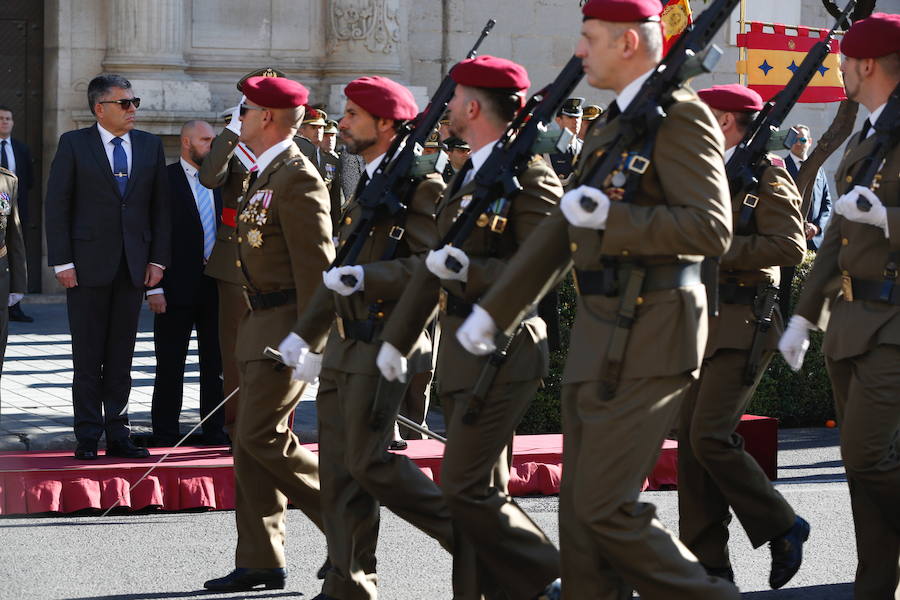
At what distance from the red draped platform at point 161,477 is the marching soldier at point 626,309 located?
2.61m

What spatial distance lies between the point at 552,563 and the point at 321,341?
3.87ft

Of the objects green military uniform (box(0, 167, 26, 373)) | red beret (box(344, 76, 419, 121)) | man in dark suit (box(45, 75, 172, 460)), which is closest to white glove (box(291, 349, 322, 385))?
red beret (box(344, 76, 419, 121))

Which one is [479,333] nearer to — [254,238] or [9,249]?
[254,238]

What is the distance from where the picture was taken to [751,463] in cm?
613

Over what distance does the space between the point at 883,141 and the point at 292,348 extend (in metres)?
2.16

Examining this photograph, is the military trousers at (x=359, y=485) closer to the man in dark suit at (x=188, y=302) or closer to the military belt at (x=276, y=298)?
the military belt at (x=276, y=298)

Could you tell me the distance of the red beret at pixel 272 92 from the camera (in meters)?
6.14

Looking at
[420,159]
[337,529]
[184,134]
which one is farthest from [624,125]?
[184,134]

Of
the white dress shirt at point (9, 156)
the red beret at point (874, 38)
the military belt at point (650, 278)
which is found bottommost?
the white dress shirt at point (9, 156)

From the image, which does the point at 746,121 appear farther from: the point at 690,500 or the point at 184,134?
the point at 184,134

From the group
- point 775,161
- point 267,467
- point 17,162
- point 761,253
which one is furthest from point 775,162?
point 17,162

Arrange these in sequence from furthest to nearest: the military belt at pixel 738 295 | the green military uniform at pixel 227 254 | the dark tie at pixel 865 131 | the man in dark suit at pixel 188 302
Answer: the man in dark suit at pixel 188 302 → the green military uniform at pixel 227 254 → the military belt at pixel 738 295 → the dark tie at pixel 865 131

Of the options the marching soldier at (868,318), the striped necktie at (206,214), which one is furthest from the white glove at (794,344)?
the striped necktie at (206,214)

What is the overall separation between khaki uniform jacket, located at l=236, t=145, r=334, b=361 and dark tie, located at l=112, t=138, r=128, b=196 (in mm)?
2364
